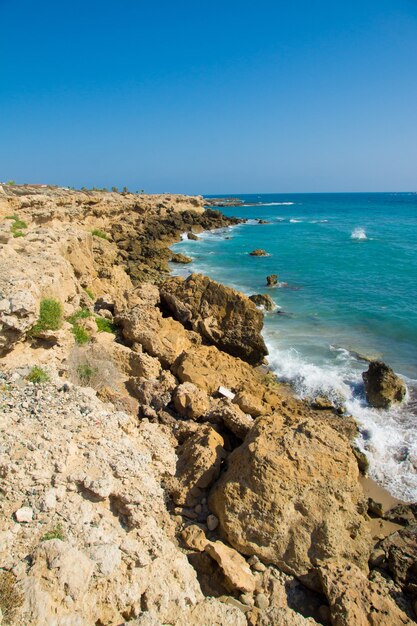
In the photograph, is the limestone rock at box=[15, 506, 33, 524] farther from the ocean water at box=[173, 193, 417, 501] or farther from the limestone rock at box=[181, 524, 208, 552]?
the ocean water at box=[173, 193, 417, 501]

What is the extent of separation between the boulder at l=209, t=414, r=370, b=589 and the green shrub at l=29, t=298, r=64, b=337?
437 centimetres

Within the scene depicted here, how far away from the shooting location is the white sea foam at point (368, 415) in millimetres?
9133

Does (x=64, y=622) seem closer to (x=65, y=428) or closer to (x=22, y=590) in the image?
(x=22, y=590)

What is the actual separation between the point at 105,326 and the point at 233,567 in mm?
7029

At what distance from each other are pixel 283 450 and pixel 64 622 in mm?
3537

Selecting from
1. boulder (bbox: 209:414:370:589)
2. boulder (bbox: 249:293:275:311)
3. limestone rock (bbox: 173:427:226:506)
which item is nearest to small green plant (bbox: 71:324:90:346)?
limestone rock (bbox: 173:427:226:506)

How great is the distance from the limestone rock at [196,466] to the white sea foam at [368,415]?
14.8 ft

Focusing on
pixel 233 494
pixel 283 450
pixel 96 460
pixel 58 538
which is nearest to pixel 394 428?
pixel 283 450

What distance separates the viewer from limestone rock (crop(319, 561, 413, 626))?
188 inches

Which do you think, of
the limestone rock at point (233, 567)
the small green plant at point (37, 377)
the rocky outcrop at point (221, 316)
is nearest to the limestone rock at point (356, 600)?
the limestone rock at point (233, 567)

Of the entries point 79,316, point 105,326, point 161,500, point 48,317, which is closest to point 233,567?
point 161,500

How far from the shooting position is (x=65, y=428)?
5.81 metres

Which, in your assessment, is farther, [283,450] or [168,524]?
[283,450]

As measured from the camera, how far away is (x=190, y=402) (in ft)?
26.7
